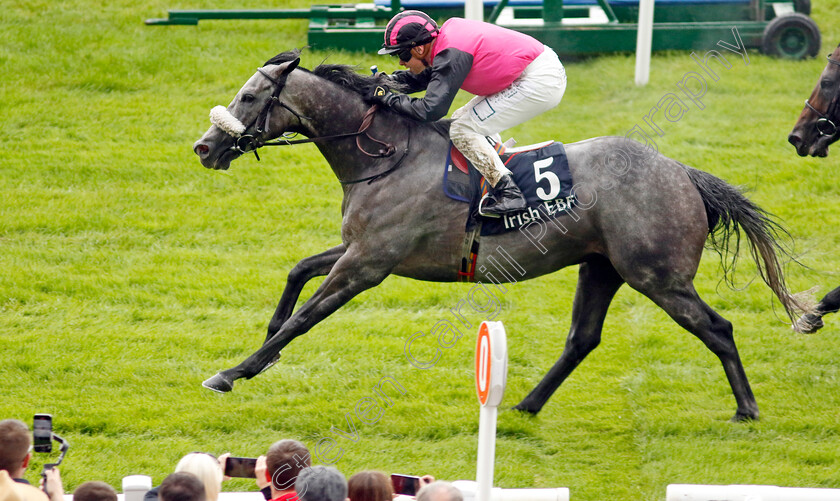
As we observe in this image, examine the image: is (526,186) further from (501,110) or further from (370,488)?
(370,488)

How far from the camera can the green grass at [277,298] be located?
575 cm

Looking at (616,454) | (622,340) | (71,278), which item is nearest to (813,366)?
(622,340)

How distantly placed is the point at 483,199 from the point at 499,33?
3.02ft

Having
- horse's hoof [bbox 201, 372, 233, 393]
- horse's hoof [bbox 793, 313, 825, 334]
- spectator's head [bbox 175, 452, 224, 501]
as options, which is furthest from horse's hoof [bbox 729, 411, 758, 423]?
spectator's head [bbox 175, 452, 224, 501]

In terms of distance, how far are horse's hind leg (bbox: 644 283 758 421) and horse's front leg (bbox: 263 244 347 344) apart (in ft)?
6.01

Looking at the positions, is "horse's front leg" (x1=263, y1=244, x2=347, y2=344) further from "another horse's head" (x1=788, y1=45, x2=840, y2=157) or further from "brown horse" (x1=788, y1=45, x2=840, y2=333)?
"another horse's head" (x1=788, y1=45, x2=840, y2=157)

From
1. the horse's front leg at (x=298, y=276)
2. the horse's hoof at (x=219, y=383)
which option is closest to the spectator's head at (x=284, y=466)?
the horse's hoof at (x=219, y=383)

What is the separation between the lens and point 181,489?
348 centimetres

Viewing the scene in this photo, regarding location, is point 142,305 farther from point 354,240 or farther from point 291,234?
point 354,240

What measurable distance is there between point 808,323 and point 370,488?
362cm

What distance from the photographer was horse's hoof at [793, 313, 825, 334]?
6136 millimetres

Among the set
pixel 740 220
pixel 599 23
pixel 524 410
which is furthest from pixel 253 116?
pixel 599 23

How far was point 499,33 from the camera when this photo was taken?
5504mm

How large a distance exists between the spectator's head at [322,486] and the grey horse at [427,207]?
6.59 ft
